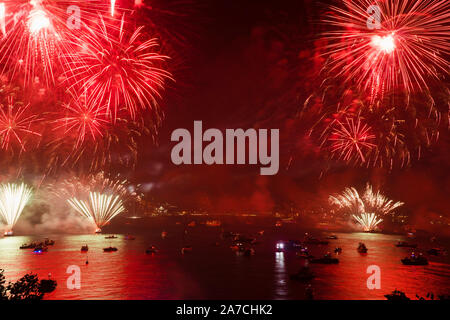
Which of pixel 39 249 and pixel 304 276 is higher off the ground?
pixel 304 276

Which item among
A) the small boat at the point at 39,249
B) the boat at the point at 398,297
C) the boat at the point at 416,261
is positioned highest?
Result: the boat at the point at 398,297

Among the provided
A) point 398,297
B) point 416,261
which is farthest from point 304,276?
point 416,261

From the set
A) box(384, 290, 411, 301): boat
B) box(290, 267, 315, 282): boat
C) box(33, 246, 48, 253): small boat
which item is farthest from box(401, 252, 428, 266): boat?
box(33, 246, 48, 253): small boat

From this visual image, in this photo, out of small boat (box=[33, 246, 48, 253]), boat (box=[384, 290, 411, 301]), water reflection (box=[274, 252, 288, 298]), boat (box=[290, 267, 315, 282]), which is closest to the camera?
boat (box=[384, 290, 411, 301])

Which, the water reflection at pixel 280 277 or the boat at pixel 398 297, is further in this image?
the water reflection at pixel 280 277

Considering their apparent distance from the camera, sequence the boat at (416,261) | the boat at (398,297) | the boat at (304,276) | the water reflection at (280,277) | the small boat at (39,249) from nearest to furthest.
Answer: the boat at (398,297) < the water reflection at (280,277) < the boat at (304,276) < the boat at (416,261) < the small boat at (39,249)

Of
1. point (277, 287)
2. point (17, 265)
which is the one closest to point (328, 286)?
point (277, 287)

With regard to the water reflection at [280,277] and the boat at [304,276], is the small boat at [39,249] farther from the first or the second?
the boat at [304,276]

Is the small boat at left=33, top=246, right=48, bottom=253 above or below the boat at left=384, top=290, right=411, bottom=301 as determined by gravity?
below

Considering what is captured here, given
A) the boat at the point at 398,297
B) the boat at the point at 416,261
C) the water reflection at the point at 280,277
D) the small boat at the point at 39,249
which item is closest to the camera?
the boat at the point at 398,297

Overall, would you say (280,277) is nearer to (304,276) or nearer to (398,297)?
(304,276)

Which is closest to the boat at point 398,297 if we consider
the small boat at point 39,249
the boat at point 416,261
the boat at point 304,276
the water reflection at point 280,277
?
the water reflection at point 280,277

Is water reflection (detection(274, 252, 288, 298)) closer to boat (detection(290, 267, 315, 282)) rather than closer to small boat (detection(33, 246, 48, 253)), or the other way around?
boat (detection(290, 267, 315, 282))
